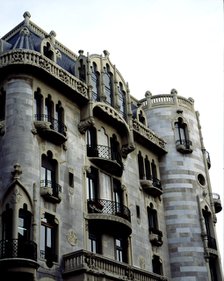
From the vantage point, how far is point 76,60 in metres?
42.1

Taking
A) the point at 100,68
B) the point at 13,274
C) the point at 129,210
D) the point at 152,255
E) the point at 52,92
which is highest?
the point at 100,68

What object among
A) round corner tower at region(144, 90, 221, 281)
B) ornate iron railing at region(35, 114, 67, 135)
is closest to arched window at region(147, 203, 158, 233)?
round corner tower at region(144, 90, 221, 281)

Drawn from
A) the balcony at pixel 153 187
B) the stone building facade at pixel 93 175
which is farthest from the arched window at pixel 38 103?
the balcony at pixel 153 187

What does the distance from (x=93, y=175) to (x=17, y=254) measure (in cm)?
1052

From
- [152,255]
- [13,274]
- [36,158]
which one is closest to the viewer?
[13,274]

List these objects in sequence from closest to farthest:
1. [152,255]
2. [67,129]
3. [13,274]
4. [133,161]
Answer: [13,274]
[67,129]
[152,255]
[133,161]

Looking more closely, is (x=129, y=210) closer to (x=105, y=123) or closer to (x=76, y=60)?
(x=105, y=123)

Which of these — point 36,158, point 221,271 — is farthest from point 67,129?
point 221,271

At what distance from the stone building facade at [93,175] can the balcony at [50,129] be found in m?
0.07

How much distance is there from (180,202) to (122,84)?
11.1m

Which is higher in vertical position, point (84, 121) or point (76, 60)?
point (76, 60)

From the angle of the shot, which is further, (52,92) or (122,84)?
(122,84)

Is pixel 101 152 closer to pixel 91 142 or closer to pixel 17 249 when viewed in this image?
pixel 91 142

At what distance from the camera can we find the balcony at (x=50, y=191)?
3203 cm
